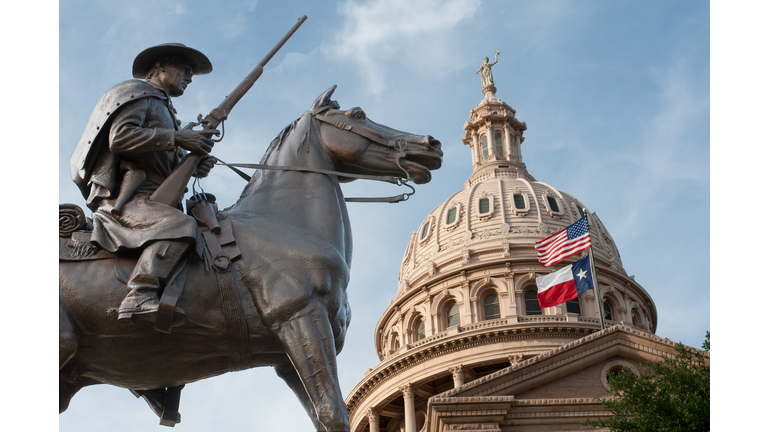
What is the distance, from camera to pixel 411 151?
673cm

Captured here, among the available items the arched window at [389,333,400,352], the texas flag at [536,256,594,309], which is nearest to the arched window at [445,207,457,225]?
the arched window at [389,333,400,352]

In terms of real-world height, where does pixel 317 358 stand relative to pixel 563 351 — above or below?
below

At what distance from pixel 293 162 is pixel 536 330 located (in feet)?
168

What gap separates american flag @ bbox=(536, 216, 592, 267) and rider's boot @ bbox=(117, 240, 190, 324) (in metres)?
32.9

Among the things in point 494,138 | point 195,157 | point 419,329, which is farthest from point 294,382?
point 494,138

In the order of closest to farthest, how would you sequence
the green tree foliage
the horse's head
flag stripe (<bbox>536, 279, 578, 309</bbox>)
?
the horse's head
the green tree foliage
flag stripe (<bbox>536, 279, 578, 309</bbox>)

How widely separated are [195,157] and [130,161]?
456mm

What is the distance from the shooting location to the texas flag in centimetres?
4072

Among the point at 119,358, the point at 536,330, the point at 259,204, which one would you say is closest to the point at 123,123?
the point at 259,204

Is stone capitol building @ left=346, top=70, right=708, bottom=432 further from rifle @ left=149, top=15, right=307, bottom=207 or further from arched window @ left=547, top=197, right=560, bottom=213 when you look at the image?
rifle @ left=149, top=15, right=307, bottom=207

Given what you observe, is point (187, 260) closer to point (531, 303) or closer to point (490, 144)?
point (531, 303)

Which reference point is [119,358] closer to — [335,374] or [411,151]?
[335,374]

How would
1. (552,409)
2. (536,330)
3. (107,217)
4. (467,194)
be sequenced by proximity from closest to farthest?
1. (107,217)
2. (552,409)
3. (536,330)
4. (467,194)

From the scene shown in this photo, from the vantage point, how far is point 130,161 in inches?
247
